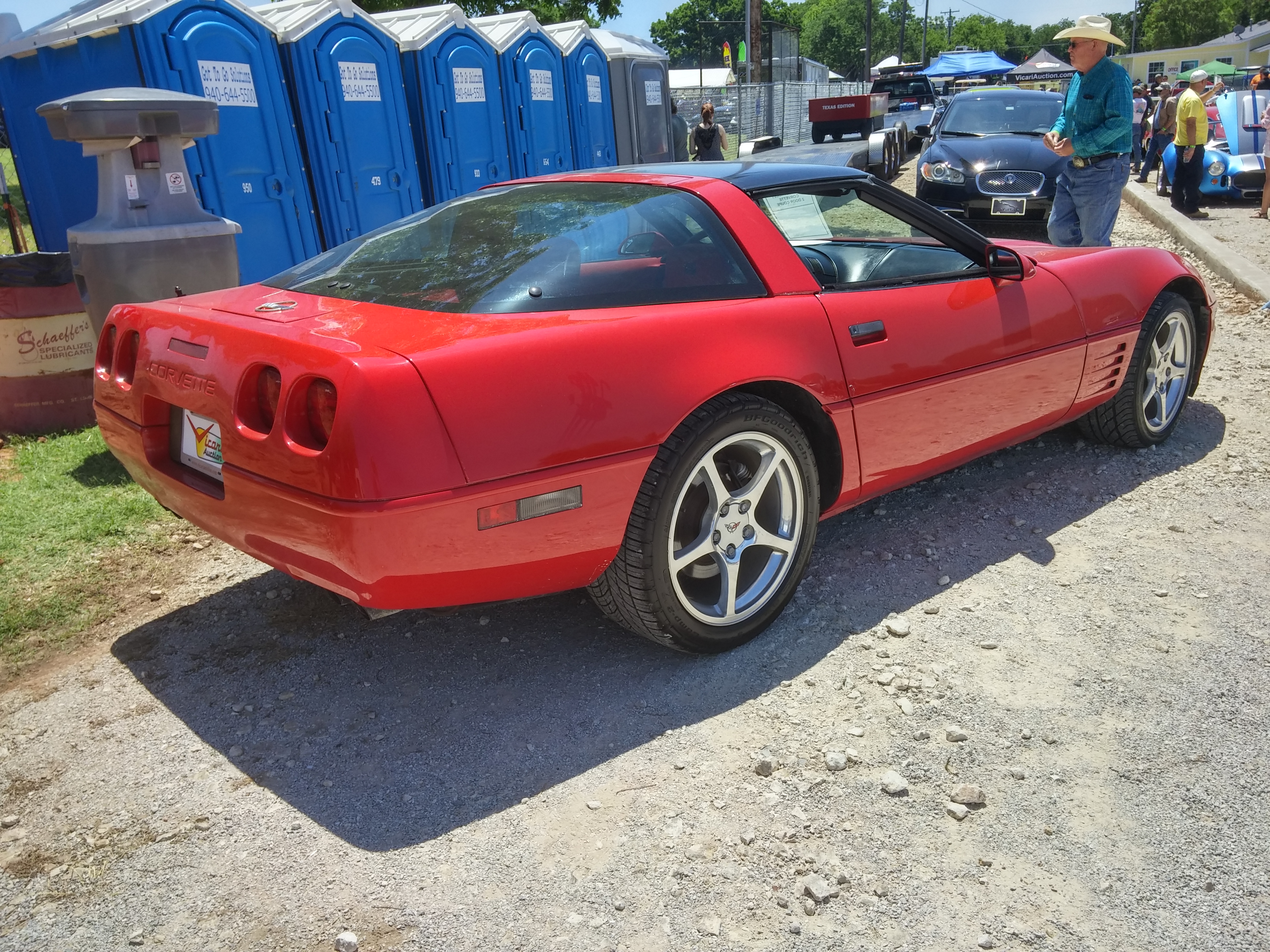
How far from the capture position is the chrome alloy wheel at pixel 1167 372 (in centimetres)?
414

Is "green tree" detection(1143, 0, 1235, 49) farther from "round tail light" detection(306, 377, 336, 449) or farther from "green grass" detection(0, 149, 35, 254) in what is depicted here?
"round tail light" detection(306, 377, 336, 449)

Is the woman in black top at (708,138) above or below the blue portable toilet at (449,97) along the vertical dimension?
below

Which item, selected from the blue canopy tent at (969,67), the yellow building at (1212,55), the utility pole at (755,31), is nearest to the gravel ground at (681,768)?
the utility pole at (755,31)

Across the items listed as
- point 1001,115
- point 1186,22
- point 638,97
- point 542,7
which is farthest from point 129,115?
point 1186,22

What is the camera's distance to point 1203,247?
901cm

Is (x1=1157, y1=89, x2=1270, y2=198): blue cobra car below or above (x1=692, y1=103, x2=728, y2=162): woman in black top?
below

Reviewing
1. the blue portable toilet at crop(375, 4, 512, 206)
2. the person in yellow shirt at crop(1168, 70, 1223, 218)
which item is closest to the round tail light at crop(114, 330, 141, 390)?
the blue portable toilet at crop(375, 4, 512, 206)

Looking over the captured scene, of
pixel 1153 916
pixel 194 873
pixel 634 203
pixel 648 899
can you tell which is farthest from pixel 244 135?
pixel 1153 916

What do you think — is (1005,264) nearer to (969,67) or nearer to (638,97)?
(638,97)

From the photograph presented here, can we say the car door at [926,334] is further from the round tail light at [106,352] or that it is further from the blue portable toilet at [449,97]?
the blue portable toilet at [449,97]

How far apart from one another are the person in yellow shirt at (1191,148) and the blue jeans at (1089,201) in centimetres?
659

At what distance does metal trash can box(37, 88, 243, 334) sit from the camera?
4.58 metres

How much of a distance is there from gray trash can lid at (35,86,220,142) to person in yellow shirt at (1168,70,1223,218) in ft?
35.0

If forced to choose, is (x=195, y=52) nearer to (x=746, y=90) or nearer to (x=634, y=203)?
(x=634, y=203)
